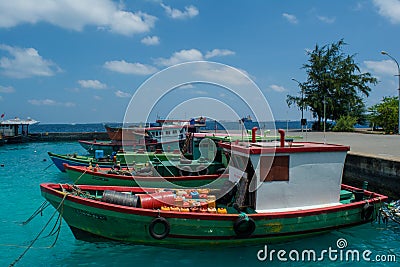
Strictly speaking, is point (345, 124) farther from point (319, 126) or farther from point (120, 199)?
point (120, 199)

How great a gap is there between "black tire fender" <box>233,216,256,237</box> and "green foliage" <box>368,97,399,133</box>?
3230cm

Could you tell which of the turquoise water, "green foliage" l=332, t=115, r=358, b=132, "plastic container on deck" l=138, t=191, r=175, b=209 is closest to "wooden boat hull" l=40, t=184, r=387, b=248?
the turquoise water

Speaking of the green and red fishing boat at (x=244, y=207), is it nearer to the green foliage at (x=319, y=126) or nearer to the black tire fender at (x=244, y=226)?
the black tire fender at (x=244, y=226)

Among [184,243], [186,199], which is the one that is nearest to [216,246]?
[184,243]

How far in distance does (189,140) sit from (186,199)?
29.4ft

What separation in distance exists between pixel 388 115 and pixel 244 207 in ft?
105

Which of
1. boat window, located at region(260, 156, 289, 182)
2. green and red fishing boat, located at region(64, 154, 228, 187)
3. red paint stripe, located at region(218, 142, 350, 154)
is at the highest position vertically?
red paint stripe, located at region(218, 142, 350, 154)

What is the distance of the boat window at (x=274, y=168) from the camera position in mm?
9336

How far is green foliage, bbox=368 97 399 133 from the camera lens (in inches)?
1367

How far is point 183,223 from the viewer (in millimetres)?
8727

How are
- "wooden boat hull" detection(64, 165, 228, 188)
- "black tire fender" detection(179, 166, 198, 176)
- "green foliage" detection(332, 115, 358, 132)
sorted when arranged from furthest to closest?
"green foliage" detection(332, 115, 358, 132)
"black tire fender" detection(179, 166, 198, 176)
"wooden boat hull" detection(64, 165, 228, 188)

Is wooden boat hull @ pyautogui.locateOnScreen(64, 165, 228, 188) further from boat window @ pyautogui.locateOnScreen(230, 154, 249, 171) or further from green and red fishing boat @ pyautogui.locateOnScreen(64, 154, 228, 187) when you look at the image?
boat window @ pyautogui.locateOnScreen(230, 154, 249, 171)

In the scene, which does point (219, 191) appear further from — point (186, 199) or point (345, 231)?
point (345, 231)

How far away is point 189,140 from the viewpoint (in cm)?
1858
